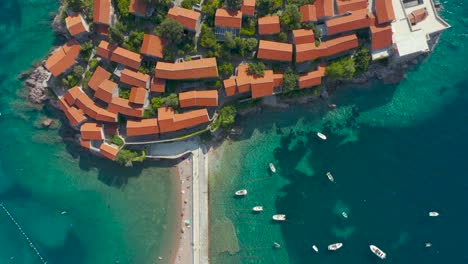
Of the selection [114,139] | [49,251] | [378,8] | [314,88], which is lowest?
[49,251]

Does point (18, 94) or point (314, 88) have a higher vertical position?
point (314, 88)

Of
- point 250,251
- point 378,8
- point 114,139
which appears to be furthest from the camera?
point 250,251

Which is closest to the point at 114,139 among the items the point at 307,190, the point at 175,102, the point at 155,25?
the point at 175,102

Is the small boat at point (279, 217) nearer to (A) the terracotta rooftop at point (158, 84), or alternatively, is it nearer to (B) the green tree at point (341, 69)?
(B) the green tree at point (341, 69)

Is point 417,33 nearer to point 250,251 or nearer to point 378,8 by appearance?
point 378,8

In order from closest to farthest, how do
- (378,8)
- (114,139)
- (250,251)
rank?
1. (378,8)
2. (114,139)
3. (250,251)

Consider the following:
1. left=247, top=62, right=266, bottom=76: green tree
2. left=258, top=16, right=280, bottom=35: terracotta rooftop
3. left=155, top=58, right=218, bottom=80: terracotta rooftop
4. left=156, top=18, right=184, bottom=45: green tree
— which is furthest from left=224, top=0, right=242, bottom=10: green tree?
left=247, top=62, right=266, bottom=76: green tree

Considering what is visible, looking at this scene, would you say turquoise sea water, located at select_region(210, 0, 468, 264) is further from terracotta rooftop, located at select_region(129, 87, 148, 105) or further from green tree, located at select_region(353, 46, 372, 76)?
terracotta rooftop, located at select_region(129, 87, 148, 105)
